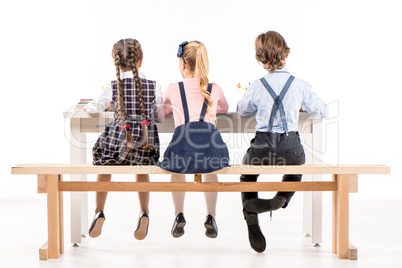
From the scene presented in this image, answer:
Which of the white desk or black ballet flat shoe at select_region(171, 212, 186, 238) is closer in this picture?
black ballet flat shoe at select_region(171, 212, 186, 238)

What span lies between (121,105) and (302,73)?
3100mm

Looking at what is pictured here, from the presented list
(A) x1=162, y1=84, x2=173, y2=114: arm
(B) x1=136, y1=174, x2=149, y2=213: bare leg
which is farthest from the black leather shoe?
(A) x1=162, y1=84, x2=173, y2=114: arm

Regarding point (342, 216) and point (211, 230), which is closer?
point (342, 216)

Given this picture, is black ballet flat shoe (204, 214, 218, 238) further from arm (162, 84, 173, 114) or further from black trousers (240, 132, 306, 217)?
arm (162, 84, 173, 114)

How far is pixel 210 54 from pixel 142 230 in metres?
3.00

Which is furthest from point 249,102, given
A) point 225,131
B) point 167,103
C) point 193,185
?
point 193,185

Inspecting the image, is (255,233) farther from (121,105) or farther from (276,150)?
(121,105)

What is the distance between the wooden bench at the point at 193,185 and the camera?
287cm

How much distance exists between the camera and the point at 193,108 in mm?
2943

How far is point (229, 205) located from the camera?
16.4ft

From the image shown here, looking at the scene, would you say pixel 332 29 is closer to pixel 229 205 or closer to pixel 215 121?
pixel 229 205

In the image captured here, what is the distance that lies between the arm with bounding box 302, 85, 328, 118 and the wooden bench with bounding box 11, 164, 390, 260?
33 centimetres

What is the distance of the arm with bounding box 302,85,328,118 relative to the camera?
308 centimetres

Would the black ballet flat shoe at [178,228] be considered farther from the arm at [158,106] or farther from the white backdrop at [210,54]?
the white backdrop at [210,54]
